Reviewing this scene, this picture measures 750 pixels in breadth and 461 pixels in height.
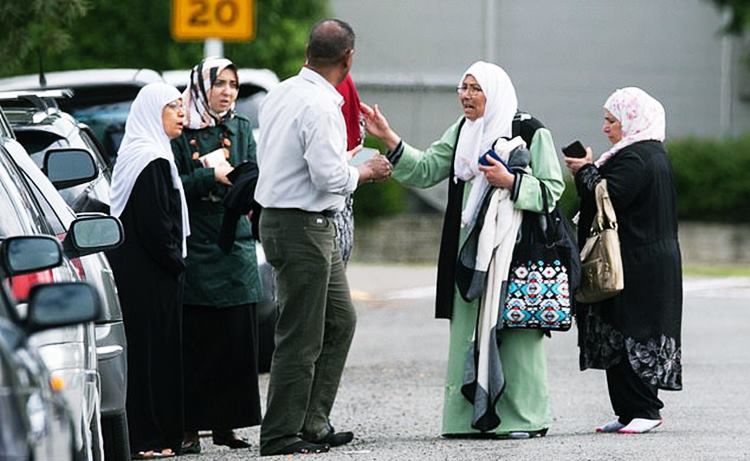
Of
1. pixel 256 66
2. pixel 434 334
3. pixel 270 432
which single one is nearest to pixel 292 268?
pixel 270 432

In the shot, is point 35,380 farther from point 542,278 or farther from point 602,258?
point 602,258

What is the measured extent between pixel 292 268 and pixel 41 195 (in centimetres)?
132

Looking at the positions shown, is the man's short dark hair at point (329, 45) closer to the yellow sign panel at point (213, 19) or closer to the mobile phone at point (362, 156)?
the mobile phone at point (362, 156)

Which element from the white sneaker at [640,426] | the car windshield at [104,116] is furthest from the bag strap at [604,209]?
the car windshield at [104,116]

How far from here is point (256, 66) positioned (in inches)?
896

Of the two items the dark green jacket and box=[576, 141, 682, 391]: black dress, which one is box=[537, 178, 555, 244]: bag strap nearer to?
box=[576, 141, 682, 391]: black dress

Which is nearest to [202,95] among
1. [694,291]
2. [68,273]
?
[68,273]

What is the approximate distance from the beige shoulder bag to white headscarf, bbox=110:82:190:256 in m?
1.97

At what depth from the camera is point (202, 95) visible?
9.75 metres

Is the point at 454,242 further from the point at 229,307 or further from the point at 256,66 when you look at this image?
the point at 256,66

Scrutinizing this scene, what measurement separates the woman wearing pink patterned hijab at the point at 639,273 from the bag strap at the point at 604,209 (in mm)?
35

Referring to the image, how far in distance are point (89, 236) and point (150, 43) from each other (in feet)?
51.0

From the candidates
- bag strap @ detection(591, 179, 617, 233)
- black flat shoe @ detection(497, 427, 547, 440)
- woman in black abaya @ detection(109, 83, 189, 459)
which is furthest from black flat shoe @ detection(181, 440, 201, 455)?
bag strap @ detection(591, 179, 617, 233)

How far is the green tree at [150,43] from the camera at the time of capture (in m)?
22.6
